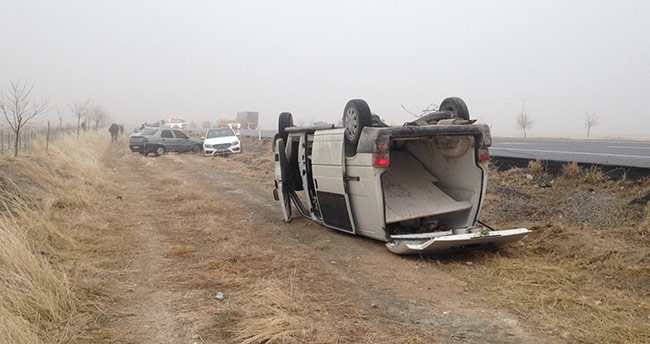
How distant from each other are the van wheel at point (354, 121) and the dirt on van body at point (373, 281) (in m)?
1.36

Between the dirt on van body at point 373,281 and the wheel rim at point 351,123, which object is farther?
the wheel rim at point 351,123

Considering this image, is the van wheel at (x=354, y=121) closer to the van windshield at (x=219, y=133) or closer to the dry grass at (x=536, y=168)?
the dry grass at (x=536, y=168)

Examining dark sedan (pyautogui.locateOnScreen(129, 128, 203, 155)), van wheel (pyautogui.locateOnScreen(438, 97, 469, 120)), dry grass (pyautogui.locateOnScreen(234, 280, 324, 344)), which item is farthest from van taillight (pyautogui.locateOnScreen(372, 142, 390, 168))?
dark sedan (pyautogui.locateOnScreen(129, 128, 203, 155))

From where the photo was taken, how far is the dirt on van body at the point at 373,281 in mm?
4129

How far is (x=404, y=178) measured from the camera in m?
7.88

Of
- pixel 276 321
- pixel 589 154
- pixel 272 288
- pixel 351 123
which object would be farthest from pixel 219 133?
pixel 276 321

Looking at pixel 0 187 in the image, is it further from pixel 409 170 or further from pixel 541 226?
pixel 541 226

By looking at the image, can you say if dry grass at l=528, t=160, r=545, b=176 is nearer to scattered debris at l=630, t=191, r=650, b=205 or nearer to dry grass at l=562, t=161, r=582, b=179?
dry grass at l=562, t=161, r=582, b=179

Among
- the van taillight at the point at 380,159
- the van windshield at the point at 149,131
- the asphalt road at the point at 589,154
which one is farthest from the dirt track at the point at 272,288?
the van windshield at the point at 149,131

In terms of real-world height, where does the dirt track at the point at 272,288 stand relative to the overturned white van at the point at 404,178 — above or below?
below

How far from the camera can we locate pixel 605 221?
7531 millimetres

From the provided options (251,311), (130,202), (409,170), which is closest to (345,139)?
(409,170)

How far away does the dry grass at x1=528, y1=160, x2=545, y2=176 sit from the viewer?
35.3 feet

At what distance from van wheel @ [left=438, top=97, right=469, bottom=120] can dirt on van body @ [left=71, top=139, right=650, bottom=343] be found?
6.41 feet
